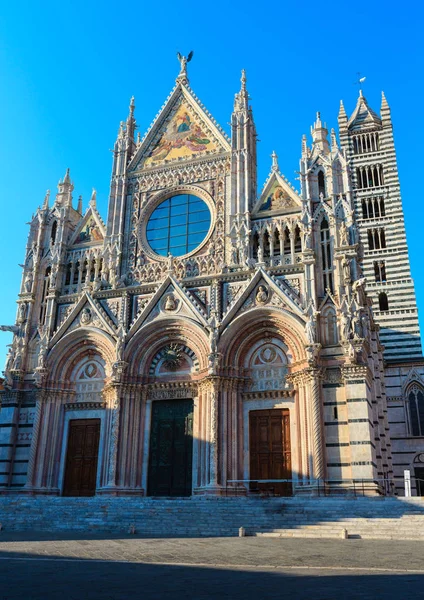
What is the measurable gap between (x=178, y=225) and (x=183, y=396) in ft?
29.5

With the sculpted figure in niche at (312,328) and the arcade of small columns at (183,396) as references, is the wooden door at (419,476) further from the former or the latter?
the sculpted figure in niche at (312,328)

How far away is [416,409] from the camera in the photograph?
33812 mm

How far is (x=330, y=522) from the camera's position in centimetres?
1700

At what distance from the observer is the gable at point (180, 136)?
1177 inches

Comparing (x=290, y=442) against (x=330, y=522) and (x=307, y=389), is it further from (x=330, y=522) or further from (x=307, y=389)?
(x=330, y=522)

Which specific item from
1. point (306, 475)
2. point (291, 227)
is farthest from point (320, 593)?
point (291, 227)

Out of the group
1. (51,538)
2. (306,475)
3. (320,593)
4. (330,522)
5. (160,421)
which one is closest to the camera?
(320,593)

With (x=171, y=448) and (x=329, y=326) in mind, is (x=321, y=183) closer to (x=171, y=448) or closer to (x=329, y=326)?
(x=329, y=326)

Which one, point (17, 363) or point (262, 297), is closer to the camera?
point (262, 297)

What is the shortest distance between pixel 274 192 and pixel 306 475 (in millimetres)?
13276

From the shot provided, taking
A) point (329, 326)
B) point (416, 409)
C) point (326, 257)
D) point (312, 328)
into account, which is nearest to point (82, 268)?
point (326, 257)

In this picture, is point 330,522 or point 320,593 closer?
point 320,593

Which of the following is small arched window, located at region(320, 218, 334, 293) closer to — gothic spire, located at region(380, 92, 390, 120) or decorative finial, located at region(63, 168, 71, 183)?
decorative finial, located at region(63, 168, 71, 183)

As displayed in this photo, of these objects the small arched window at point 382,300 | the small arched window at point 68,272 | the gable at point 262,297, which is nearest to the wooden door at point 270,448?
the gable at point 262,297
